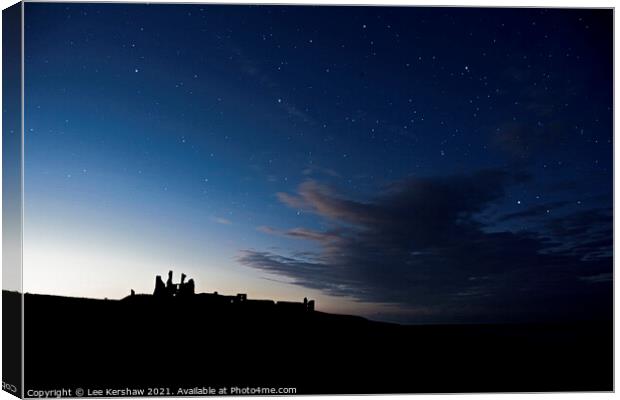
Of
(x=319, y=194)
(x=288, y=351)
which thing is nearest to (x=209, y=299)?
(x=288, y=351)

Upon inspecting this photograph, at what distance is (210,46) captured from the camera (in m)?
7.96

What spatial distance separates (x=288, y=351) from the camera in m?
8.06

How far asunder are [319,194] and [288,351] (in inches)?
54.2

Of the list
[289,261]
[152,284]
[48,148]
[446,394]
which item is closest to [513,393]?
[446,394]

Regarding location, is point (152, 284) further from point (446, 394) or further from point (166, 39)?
point (446, 394)

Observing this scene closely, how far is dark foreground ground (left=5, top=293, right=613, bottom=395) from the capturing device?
7.66m

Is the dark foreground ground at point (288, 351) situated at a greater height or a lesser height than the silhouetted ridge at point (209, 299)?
lesser

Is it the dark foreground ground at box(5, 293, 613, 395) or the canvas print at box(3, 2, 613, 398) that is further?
the canvas print at box(3, 2, 613, 398)

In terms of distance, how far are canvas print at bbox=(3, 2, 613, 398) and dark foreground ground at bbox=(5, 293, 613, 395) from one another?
0.02m

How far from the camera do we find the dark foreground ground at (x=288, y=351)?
25.1 ft

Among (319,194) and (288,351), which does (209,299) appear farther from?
(319,194)

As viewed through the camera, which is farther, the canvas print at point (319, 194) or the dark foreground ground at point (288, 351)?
the canvas print at point (319, 194)

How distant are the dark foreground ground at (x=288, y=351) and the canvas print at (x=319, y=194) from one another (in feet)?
0.06

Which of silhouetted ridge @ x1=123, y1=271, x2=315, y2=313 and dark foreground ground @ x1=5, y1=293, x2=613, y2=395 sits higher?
silhouetted ridge @ x1=123, y1=271, x2=315, y2=313
